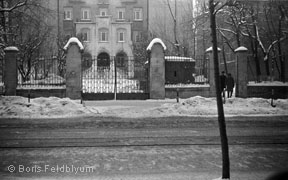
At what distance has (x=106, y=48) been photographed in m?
51.8

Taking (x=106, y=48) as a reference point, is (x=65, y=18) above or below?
above

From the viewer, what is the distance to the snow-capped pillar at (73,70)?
20266 mm

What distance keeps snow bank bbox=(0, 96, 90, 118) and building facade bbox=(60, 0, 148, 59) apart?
113 ft

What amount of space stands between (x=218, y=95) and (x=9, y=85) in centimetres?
1751

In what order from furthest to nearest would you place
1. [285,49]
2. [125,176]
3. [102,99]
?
[285,49]
[102,99]
[125,176]

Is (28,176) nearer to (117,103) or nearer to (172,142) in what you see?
(172,142)

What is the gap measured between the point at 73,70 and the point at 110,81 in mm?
2590

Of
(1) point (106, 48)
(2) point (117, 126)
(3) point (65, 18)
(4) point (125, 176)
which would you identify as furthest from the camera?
(3) point (65, 18)

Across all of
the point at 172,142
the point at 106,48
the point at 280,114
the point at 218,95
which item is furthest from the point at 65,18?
the point at 218,95

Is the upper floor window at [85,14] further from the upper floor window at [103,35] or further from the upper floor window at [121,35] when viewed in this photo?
the upper floor window at [121,35]

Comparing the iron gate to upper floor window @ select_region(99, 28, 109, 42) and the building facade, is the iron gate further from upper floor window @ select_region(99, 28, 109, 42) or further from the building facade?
upper floor window @ select_region(99, 28, 109, 42)

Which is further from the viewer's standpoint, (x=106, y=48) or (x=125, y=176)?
(x=106, y=48)

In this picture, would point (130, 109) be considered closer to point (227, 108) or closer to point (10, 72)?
point (227, 108)

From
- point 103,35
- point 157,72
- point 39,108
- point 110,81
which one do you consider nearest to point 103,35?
point 103,35
